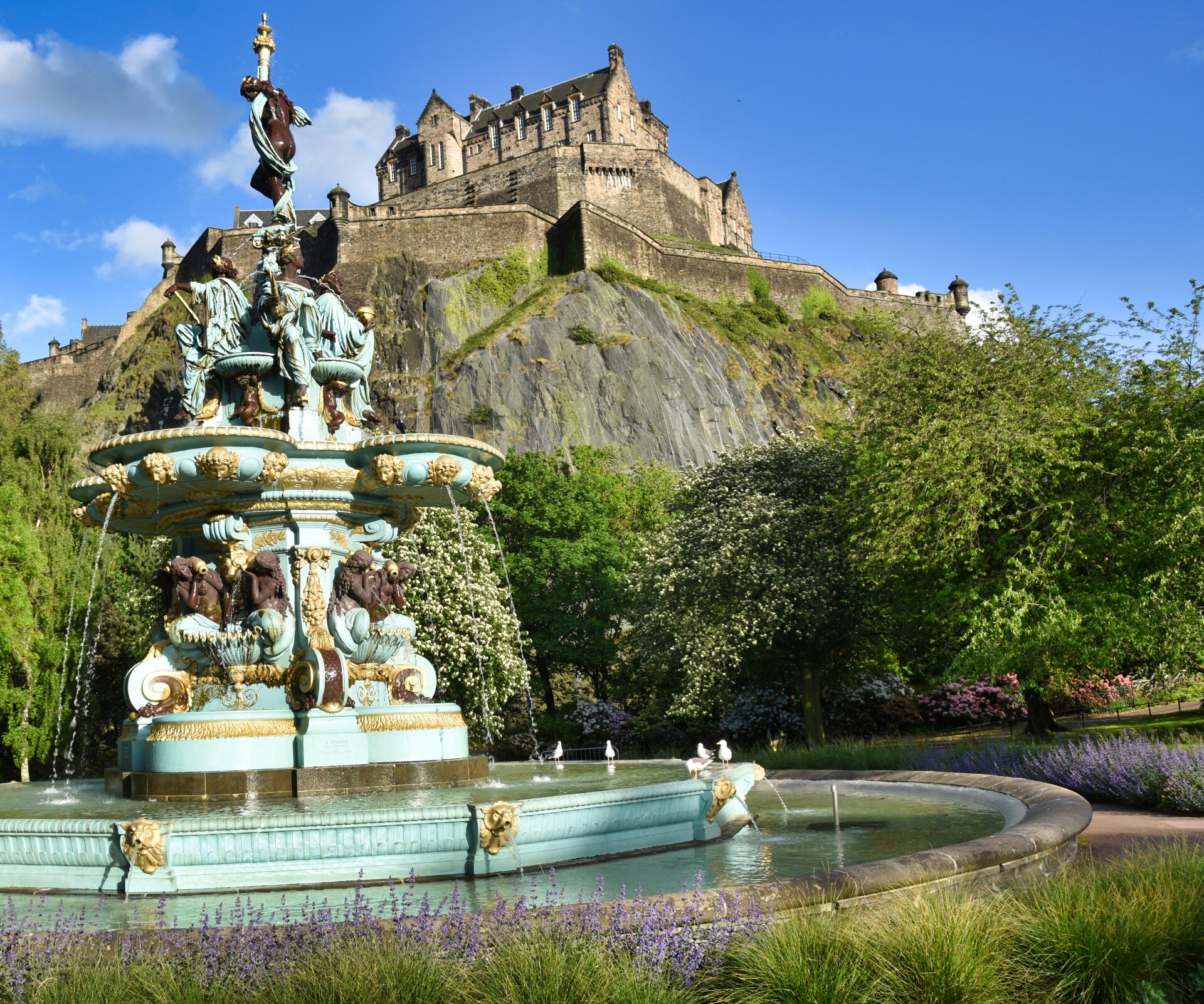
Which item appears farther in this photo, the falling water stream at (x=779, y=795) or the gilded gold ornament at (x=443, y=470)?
the gilded gold ornament at (x=443, y=470)

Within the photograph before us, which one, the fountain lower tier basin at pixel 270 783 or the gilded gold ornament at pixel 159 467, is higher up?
the gilded gold ornament at pixel 159 467

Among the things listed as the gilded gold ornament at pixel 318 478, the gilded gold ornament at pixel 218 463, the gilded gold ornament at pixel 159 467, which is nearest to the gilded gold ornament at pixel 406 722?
the gilded gold ornament at pixel 318 478

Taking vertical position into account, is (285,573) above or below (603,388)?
below

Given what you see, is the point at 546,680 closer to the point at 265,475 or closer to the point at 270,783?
the point at 265,475

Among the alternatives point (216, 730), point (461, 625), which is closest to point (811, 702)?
point (461, 625)

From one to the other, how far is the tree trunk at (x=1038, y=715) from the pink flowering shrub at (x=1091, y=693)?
275 inches

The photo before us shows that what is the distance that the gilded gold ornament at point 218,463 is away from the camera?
1091 centimetres

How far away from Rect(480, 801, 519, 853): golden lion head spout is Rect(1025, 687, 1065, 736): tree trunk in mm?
20419

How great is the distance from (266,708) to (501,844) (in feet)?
16.7

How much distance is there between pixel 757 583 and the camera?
2756cm

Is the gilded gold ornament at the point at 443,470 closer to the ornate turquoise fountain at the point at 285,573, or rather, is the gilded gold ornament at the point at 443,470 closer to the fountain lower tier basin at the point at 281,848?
the ornate turquoise fountain at the point at 285,573

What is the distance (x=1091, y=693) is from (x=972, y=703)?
448 centimetres

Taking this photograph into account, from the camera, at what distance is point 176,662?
1190 cm

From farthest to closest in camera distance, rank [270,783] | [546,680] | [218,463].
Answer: [546,680] < [218,463] < [270,783]
